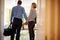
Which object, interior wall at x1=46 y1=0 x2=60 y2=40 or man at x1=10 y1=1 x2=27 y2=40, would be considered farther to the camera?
man at x1=10 y1=1 x2=27 y2=40

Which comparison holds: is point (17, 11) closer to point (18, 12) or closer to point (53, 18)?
point (18, 12)

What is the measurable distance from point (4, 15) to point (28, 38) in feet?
2.02

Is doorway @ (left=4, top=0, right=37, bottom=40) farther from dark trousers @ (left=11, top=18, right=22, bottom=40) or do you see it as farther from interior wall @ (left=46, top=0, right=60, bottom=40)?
interior wall @ (left=46, top=0, right=60, bottom=40)

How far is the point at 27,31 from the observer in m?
2.45

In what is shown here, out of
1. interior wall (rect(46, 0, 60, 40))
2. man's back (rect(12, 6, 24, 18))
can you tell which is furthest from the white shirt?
interior wall (rect(46, 0, 60, 40))

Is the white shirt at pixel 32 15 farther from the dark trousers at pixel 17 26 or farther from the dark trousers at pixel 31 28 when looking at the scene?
the dark trousers at pixel 17 26

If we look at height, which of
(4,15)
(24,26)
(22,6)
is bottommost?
(24,26)

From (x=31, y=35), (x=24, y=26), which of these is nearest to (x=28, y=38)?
(x=31, y=35)

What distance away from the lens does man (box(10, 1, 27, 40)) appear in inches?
95.5

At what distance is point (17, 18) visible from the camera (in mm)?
2443

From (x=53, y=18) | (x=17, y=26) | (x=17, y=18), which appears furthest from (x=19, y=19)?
(x=53, y=18)

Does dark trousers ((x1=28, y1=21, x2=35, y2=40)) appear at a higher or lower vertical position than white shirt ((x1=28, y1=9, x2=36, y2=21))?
lower

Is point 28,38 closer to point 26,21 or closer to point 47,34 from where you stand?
point 26,21

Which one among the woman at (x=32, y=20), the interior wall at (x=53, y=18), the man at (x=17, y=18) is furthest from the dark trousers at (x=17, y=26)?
Answer: the interior wall at (x=53, y=18)
